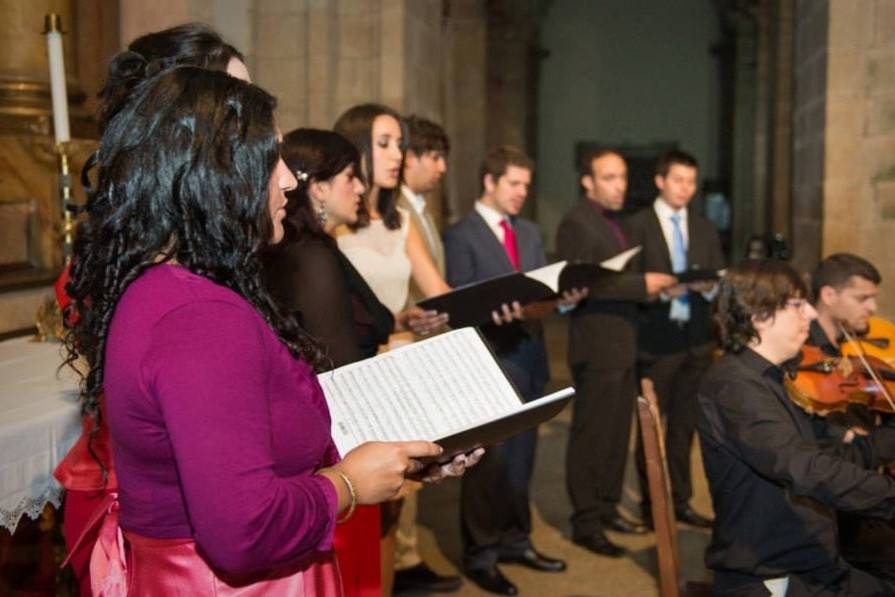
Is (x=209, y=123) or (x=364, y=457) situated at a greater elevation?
(x=209, y=123)

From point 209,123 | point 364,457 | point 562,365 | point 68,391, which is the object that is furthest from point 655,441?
point 562,365

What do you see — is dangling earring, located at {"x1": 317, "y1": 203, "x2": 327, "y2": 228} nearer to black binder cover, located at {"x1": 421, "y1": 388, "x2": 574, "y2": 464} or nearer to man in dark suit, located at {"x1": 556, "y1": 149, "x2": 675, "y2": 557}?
black binder cover, located at {"x1": 421, "y1": 388, "x2": 574, "y2": 464}

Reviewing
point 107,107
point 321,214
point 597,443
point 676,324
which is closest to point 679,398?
point 676,324

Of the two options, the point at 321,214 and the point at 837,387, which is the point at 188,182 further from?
the point at 837,387

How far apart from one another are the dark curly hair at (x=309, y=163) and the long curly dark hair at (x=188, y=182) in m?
1.22

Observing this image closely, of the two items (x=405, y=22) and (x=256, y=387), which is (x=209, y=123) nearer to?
(x=256, y=387)

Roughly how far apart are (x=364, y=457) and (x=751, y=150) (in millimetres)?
13890

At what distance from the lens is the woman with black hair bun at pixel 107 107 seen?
1.87m

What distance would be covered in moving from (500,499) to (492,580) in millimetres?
315

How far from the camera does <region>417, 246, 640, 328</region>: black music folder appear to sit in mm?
3363

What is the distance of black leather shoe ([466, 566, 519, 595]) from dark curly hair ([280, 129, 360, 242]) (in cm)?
186

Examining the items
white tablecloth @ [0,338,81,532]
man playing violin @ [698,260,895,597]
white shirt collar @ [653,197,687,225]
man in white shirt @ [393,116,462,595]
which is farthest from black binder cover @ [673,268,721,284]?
white tablecloth @ [0,338,81,532]

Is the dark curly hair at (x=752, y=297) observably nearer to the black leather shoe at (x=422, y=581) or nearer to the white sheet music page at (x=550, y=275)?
the white sheet music page at (x=550, y=275)

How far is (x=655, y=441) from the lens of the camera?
2541mm
